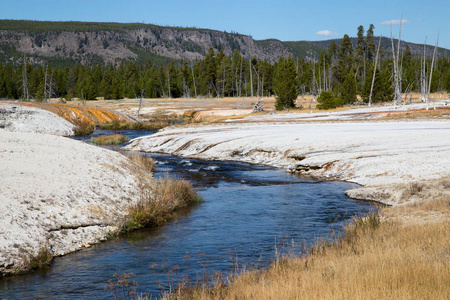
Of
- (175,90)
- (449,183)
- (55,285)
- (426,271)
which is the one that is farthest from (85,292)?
(175,90)

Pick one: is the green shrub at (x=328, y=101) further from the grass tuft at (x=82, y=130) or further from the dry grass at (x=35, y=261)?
the dry grass at (x=35, y=261)

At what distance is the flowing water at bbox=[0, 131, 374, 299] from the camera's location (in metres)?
8.29

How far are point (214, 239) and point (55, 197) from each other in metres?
4.26

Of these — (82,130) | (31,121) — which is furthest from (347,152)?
(31,121)

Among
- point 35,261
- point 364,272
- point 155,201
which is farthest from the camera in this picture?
point 155,201

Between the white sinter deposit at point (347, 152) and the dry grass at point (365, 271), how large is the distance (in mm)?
6741

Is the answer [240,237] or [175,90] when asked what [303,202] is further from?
[175,90]

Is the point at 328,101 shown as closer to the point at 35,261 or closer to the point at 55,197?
the point at 55,197

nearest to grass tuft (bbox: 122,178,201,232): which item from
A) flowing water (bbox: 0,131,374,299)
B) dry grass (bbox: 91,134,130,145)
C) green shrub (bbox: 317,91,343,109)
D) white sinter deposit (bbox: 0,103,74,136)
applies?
flowing water (bbox: 0,131,374,299)

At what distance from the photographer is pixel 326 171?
21.2 metres

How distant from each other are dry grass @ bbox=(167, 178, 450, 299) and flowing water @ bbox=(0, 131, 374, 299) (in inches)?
36.2

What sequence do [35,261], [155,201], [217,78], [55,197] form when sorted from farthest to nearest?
[217,78]
[155,201]
[55,197]
[35,261]

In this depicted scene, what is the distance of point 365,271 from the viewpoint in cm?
623

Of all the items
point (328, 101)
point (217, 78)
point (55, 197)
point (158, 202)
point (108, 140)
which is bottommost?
point (108, 140)
